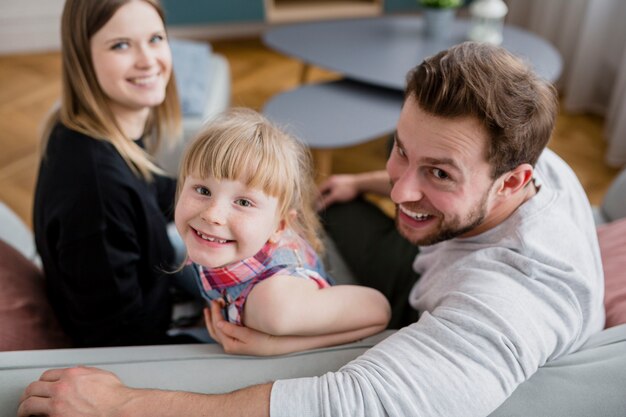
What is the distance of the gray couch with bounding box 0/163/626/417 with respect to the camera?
842 mm

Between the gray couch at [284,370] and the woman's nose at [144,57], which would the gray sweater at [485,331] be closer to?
the gray couch at [284,370]

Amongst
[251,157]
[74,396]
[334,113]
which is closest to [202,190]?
[251,157]

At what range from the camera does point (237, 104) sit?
2889mm

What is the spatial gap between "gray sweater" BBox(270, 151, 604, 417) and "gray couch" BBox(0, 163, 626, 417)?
4 cm

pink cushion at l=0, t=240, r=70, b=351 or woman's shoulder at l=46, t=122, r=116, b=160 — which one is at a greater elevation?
woman's shoulder at l=46, t=122, r=116, b=160

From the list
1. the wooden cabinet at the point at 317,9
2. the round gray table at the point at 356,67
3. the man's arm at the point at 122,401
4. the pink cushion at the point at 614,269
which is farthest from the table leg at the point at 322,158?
the wooden cabinet at the point at 317,9

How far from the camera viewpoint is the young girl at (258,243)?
0.94 m

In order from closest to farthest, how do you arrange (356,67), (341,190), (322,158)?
(341,190) → (322,158) → (356,67)

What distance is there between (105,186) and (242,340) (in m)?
0.45

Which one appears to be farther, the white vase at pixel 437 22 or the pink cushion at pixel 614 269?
the white vase at pixel 437 22

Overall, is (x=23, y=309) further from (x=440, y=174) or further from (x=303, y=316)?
(x=440, y=174)

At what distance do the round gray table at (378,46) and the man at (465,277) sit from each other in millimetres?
1304

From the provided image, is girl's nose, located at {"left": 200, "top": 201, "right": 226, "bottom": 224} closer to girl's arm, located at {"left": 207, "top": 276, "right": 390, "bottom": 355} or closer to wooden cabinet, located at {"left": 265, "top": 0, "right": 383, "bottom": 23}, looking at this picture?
girl's arm, located at {"left": 207, "top": 276, "right": 390, "bottom": 355}

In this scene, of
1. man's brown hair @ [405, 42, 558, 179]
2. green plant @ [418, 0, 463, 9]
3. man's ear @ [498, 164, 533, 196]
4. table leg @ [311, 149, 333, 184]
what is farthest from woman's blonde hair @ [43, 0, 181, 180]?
green plant @ [418, 0, 463, 9]
